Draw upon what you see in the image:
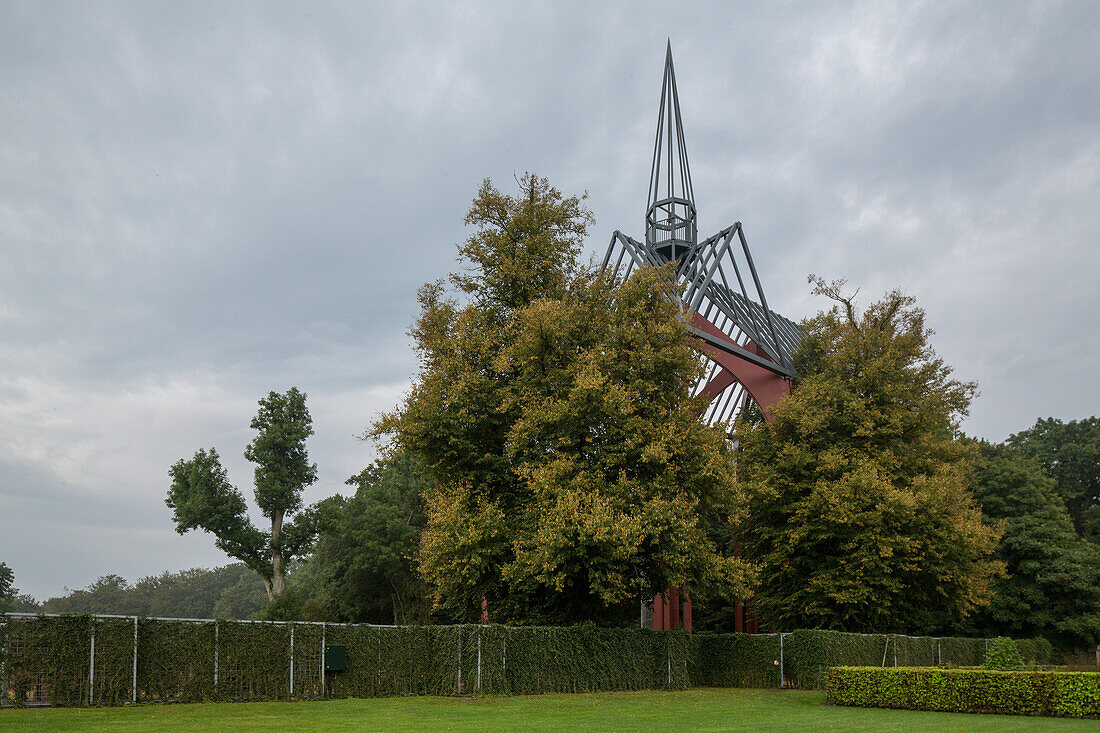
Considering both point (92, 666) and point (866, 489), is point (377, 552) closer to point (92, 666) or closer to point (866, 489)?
point (866, 489)

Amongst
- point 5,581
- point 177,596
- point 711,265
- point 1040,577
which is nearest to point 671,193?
point 711,265

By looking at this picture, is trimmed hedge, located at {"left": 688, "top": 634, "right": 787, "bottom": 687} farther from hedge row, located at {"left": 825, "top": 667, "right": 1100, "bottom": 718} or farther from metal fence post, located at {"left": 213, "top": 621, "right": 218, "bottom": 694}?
metal fence post, located at {"left": 213, "top": 621, "right": 218, "bottom": 694}

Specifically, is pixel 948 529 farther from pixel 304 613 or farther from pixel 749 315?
pixel 304 613

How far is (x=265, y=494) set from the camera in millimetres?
49250

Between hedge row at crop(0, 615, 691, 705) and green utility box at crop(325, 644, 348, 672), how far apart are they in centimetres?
14

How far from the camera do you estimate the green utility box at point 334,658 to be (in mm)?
20188

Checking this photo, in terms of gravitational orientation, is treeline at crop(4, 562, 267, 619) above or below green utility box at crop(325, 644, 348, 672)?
below

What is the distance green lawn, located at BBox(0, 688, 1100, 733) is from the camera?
45.1ft

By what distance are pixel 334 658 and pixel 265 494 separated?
3124cm

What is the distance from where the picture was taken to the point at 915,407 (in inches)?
1267

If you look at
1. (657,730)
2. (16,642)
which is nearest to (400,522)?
(16,642)

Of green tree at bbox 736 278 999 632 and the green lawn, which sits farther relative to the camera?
green tree at bbox 736 278 999 632

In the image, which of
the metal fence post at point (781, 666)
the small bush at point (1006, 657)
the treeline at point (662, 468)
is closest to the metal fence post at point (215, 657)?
the treeline at point (662, 468)

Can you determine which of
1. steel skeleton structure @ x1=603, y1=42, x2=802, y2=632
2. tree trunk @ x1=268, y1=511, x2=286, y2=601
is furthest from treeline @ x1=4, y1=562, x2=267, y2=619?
steel skeleton structure @ x1=603, y1=42, x2=802, y2=632
